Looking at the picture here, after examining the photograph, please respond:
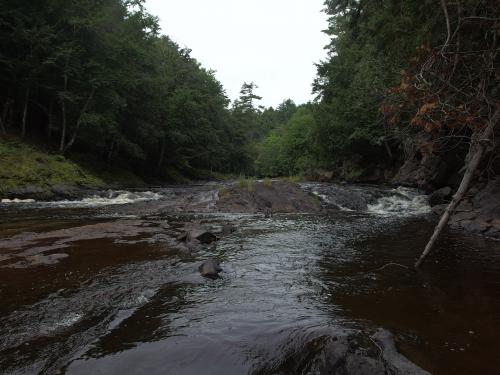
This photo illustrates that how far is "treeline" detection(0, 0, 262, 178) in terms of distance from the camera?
23.5 meters

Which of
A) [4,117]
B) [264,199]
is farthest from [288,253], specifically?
[4,117]

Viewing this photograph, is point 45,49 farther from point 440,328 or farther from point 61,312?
point 440,328

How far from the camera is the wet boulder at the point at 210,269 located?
19.5ft

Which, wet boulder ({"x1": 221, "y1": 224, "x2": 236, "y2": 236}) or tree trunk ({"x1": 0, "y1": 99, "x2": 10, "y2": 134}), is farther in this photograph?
tree trunk ({"x1": 0, "y1": 99, "x2": 10, "y2": 134})

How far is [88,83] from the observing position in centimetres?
2564

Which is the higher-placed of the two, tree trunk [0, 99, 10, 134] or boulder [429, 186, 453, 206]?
tree trunk [0, 99, 10, 134]

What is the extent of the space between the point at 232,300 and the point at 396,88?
376 centimetres

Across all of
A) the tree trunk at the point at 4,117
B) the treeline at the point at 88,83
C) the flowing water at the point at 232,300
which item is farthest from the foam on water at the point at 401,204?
the tree trunk at the point at 4,117

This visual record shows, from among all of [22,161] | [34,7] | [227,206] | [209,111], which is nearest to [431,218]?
[227,206]

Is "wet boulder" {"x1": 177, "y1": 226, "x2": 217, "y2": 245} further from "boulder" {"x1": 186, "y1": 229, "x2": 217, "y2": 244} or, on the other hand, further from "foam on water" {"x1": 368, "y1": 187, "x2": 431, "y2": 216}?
"foam on water" {"x1": 368, "y1": 187, "x2": 431, "y2": 216}

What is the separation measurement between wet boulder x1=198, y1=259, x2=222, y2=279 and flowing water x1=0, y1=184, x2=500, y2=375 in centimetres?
17

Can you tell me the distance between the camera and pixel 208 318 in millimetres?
4328

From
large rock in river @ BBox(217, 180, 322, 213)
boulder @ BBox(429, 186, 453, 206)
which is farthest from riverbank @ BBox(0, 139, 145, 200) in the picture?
boulder @ BBox(429, 186, 453, 206)

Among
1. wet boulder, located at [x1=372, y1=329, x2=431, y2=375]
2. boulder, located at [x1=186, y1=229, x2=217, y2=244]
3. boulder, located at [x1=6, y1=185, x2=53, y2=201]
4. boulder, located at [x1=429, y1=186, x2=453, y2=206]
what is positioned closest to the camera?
wet boulder, located at [x1=372, y1=329, x2=431, y2=375]
